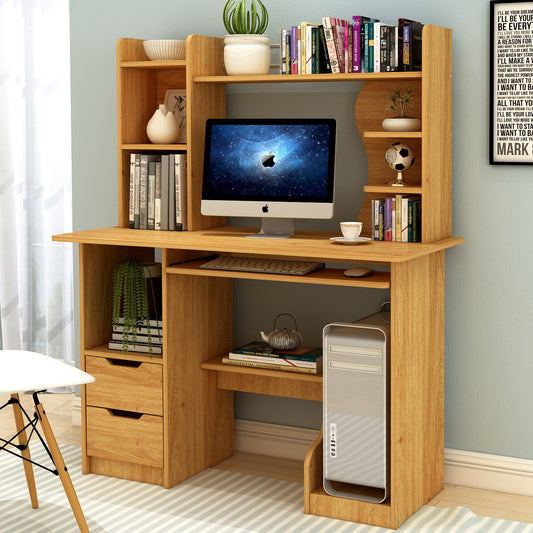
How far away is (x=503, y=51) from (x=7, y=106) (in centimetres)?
239

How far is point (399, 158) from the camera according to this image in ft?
9.24

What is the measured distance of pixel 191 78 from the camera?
2996 millimetres

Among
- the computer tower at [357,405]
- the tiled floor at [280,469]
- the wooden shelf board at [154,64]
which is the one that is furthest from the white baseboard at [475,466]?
the wooden shelf board at [154,64]

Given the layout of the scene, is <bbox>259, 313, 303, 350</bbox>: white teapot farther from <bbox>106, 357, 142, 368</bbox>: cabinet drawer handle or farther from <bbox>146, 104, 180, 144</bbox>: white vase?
<bbox>146, 104, 180, 144</bbox>: white vase

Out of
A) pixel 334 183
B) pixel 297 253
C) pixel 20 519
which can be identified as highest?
pixel 334 183

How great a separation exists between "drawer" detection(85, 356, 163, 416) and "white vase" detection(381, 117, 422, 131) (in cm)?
110

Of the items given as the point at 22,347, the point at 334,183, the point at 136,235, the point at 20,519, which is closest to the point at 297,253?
the point at 334,183

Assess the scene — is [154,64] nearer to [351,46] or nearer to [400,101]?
[351,46]

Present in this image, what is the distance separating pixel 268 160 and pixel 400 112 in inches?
18.6

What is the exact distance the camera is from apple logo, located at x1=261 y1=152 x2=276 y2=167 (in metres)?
2.96

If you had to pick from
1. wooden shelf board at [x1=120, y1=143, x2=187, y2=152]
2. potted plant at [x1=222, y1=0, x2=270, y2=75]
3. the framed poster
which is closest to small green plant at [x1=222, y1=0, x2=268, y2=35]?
potted plant at [x1=222, y1=0, x2=270, y2=75]

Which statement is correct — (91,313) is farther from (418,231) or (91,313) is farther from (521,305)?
(521,305)

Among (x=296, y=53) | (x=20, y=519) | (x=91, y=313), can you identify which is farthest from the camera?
(x=91, y=313)

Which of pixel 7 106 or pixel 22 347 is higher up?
pixel 7 106
